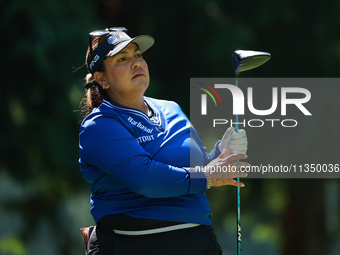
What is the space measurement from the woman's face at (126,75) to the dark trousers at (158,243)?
58cm

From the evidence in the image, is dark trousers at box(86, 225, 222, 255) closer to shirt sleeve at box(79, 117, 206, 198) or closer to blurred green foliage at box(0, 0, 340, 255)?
shirt sleeve at box(79, 117, 206, 198)

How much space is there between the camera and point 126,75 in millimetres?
2627

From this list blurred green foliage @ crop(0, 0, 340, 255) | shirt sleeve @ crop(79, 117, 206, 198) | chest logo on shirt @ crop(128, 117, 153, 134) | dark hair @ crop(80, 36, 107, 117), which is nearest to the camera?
shirt sleeve @ crop(79, 117, 206, 198)

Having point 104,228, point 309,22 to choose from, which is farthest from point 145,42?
point 309,22

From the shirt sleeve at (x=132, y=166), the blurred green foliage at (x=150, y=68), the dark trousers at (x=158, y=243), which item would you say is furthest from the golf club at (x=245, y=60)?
the blurred green foliage at (x=150, y=68)

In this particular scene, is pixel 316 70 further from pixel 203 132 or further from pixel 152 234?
pixel 152 234

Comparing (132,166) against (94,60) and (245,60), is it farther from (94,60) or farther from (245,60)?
(245,60)

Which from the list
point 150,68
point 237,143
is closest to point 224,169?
point 237,143

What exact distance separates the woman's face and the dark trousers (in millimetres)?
583

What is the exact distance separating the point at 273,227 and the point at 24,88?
3782mm

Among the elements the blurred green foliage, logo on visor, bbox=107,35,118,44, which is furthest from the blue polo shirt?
the blurred green foliage

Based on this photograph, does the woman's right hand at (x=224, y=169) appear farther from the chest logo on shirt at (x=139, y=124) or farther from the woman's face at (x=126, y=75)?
the woman's face at (x=126, y=75)

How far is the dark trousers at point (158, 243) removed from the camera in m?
2.48

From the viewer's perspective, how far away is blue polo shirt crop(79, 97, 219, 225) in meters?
2.41
